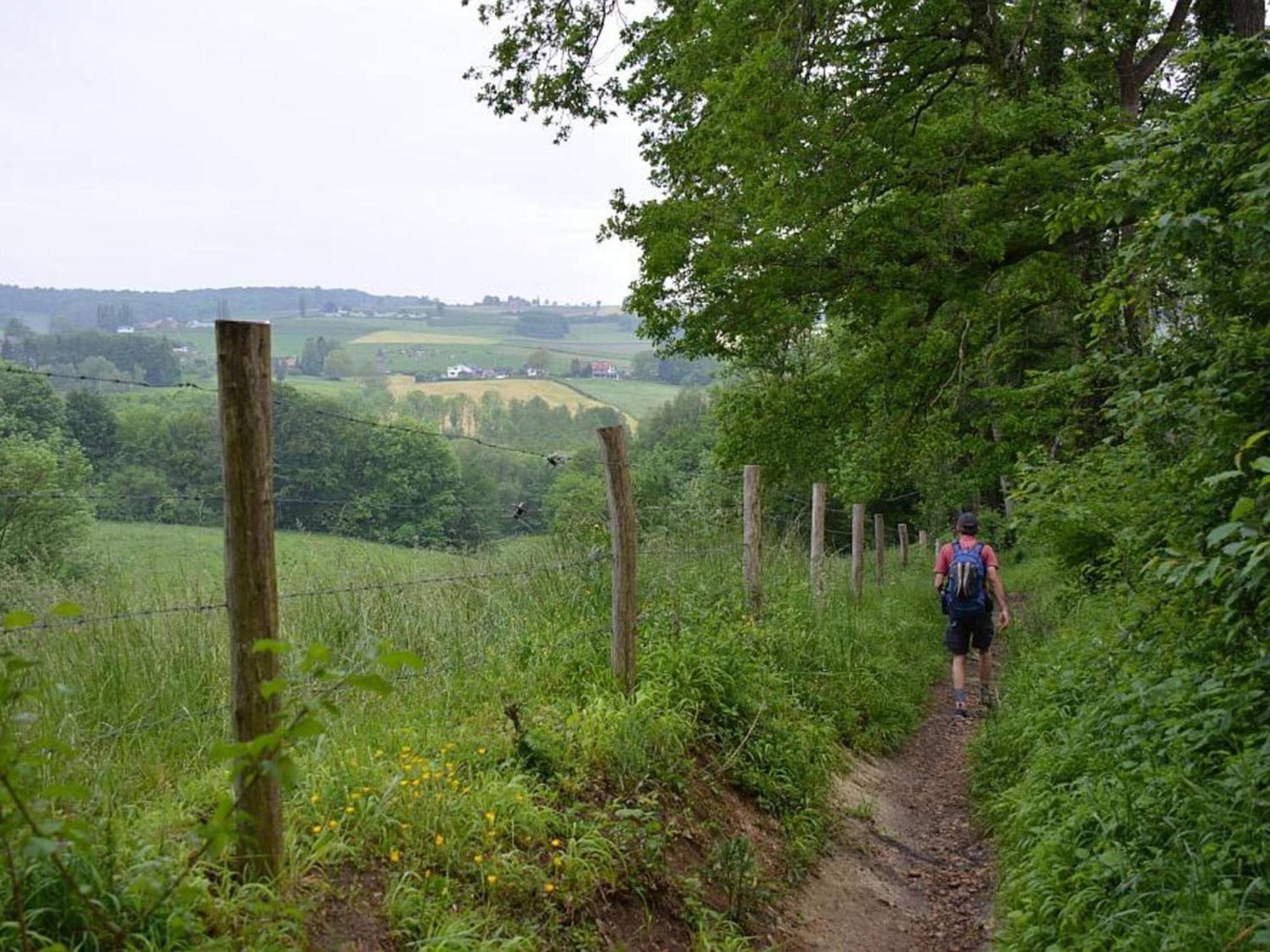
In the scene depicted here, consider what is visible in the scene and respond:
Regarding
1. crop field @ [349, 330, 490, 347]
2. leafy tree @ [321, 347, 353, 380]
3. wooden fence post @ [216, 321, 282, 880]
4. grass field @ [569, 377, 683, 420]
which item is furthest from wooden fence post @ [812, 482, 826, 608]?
crop field @ [349, 330, 490, 347]

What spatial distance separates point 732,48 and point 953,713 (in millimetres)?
8127

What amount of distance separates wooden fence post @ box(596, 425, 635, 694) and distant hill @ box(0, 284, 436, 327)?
2379 cm

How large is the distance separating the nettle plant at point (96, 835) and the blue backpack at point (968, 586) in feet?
26.4

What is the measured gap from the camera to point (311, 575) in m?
6.98

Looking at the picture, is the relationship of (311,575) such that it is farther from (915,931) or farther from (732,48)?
(732,48)

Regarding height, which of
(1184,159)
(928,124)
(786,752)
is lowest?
(786,752)

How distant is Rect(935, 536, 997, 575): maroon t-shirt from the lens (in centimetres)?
985

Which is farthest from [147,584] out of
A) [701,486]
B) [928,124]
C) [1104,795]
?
[701,486]

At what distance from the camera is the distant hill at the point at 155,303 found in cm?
3962

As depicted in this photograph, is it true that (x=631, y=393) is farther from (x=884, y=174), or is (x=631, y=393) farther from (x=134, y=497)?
(x=134, y=497)

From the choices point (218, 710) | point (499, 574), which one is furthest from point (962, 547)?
point (218, 710)

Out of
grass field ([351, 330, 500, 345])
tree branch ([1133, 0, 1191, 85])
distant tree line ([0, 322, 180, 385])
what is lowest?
distant tree line ([0, 322, 180, 385])

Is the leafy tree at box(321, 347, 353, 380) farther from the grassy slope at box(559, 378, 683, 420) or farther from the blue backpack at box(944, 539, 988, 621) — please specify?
the blue backpack at box(944, 539, 988, 621)

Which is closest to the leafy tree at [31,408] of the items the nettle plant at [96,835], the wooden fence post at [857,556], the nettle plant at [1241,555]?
the nettle plant at [96,835]
